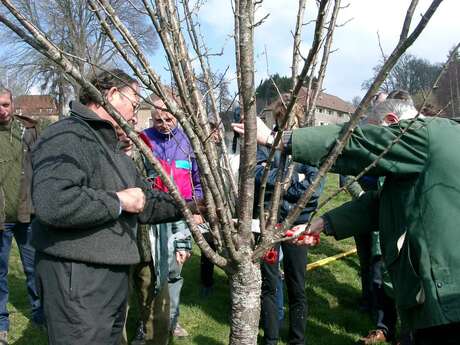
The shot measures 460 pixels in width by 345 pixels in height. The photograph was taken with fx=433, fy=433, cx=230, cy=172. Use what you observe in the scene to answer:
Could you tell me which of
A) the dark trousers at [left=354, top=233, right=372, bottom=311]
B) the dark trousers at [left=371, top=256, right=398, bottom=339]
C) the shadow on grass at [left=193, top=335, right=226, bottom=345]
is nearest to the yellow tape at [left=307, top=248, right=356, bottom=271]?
the dark trousers at [left=354, top=233, right=372, bottom=311]

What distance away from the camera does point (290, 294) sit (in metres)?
3.71

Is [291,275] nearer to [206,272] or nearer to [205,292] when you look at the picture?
[206,272]

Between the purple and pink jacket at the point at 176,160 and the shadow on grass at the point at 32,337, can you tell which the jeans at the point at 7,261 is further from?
the purple and pink jacket at the point at 176,160

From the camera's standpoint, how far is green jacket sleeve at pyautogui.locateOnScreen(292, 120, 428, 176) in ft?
5.82

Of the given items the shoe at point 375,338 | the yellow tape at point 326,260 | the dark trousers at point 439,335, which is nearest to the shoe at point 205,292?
the yellow tape at point 326,260

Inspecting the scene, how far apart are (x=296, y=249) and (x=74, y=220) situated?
84.9 inches

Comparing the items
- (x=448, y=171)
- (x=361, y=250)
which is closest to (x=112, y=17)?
(x=448, y=171)

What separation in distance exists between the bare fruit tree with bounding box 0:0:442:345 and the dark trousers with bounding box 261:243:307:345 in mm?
1699

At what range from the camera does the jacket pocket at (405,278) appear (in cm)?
185

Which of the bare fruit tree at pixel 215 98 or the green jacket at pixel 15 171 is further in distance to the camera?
the green jacket at pixel 15 171

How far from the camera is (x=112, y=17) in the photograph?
143cm

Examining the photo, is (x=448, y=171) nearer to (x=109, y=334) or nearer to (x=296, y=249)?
(x=109, y=334)

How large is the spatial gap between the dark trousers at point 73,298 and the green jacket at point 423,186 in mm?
1094

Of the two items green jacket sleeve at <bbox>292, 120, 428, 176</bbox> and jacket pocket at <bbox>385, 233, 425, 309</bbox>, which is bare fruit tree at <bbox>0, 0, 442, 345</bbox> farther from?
jacket pocket at <bbox>385, 233, 425, 309</bbox>
